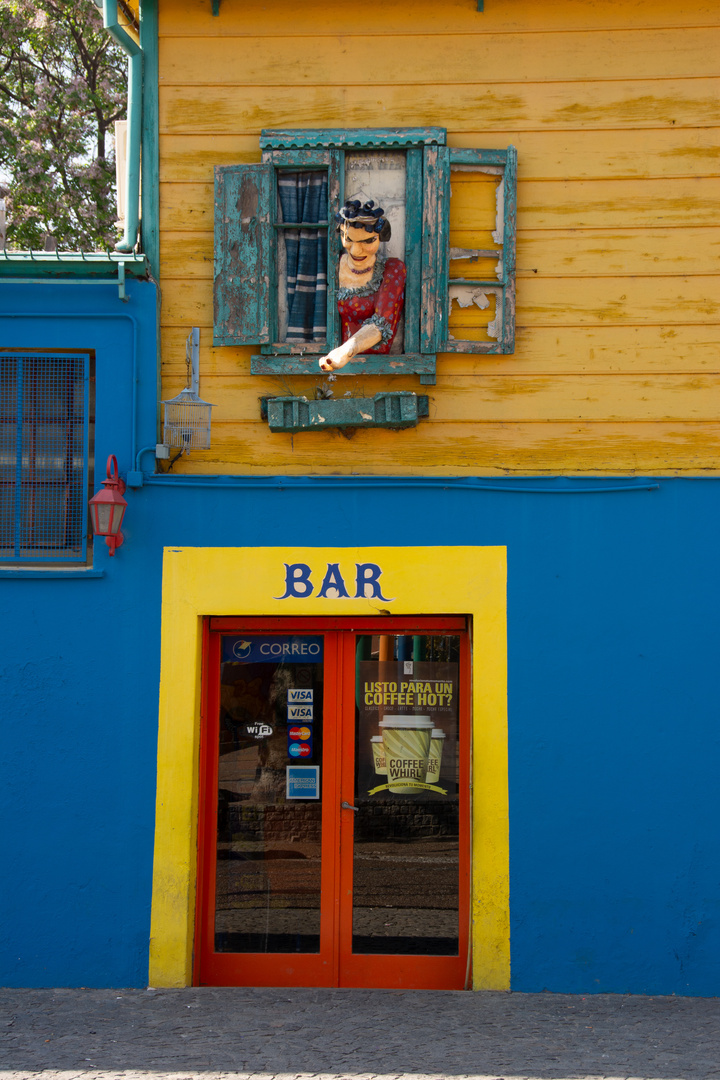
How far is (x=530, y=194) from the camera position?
6238mm

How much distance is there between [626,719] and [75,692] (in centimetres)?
355

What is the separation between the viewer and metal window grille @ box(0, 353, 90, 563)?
624cm

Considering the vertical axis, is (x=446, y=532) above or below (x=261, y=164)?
below

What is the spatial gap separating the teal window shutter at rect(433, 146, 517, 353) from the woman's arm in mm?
365

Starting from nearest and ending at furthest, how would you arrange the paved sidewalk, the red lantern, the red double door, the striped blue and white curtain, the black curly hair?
the paved sidewalk < the red lantern < the black curly hair < the red double door < the striped blue and white curtain

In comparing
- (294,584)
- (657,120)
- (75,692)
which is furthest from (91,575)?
(657,120)

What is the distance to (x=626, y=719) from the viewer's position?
19.6 feet

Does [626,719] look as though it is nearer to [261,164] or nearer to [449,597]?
[449,597]

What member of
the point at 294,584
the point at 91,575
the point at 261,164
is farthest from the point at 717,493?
the point at 91,575

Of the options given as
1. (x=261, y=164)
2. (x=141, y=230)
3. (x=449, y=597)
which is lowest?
(x=449, y=597)

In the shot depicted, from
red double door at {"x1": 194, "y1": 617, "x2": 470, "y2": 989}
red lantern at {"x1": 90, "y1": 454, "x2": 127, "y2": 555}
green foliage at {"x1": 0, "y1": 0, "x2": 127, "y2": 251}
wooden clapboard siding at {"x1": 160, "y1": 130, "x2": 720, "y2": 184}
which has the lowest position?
red double door at {"x1": 194, "y1": 617, "x2": 470, "y2": 989}

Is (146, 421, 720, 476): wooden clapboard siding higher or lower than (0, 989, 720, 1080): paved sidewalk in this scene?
higher

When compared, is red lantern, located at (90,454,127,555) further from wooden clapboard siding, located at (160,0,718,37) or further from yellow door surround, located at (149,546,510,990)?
wooden clapboard siding, located at (160,0,718,37)

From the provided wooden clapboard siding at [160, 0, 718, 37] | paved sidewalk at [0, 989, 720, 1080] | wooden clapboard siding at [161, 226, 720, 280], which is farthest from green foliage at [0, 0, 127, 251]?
paved sidewalk at [0, 989, 720, 1080]
